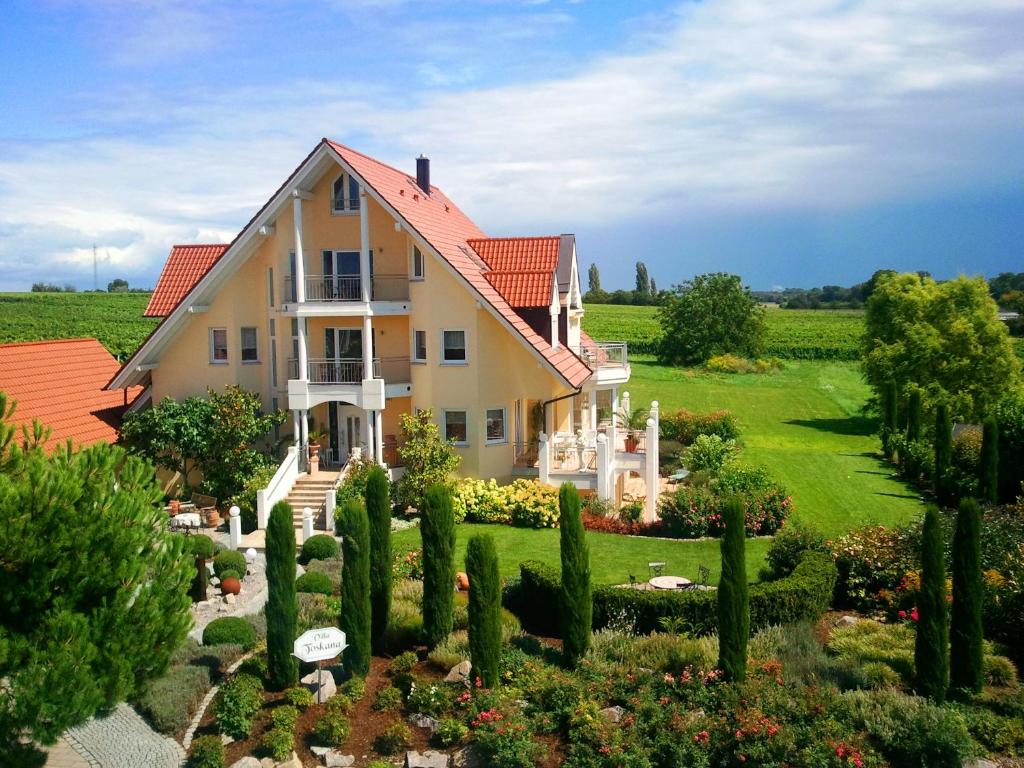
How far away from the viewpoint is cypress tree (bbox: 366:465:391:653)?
1766 cm

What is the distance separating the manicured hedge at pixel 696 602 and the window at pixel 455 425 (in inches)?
442

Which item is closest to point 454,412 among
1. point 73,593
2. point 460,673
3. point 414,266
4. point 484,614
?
point 414,266

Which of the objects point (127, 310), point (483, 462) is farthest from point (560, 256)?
point (127, 310)

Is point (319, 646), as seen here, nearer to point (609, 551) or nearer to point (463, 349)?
point (609, 551)

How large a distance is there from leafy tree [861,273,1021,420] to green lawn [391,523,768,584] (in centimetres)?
2158

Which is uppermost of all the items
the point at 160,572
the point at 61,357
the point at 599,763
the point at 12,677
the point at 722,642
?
the point at 61,357

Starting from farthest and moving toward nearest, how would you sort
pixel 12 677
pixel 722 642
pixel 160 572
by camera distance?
pixel 722 642 < pixel 160 572 < pixel 12 677

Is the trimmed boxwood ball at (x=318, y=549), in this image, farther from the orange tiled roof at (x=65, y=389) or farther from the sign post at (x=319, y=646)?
the sign post at (x=319, y=646)

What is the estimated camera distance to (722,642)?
605 inches

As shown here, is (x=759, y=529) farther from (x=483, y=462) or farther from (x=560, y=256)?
(x=560, y=256)

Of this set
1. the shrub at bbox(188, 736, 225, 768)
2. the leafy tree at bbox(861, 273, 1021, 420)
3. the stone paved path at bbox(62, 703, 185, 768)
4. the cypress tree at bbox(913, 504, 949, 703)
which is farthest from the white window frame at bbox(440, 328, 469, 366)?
the leafy tree at bbox(861, 273, 1021, 420)

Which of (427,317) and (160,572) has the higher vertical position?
(427,317)

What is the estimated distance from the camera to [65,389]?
29594 mm

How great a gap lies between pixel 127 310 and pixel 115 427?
53731 mm
